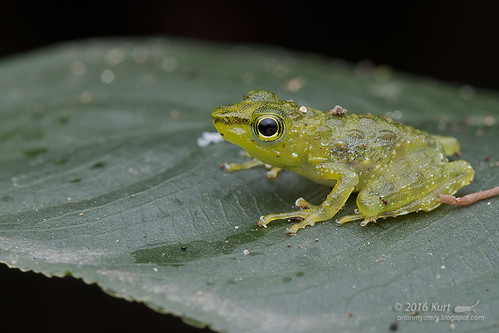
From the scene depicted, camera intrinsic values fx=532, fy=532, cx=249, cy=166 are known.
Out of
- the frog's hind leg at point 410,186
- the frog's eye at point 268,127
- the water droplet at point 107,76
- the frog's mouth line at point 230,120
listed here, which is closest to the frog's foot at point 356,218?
the frog's hind leg at point 410,186

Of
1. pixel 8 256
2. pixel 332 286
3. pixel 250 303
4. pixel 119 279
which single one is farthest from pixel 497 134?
pixel 8 256

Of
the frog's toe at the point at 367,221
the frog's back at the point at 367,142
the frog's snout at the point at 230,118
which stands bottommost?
the frog's toe at the point at 367,221

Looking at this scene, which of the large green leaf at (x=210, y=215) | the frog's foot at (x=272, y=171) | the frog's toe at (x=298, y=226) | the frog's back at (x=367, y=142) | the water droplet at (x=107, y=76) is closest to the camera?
the large green leaf at (x=210, y=215)

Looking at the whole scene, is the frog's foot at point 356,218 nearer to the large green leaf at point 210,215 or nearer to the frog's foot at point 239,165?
the large green leaf at point 210,215

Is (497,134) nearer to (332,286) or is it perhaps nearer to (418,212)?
(418,212)

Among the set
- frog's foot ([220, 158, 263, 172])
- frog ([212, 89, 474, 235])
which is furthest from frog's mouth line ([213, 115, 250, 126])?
frog's foot ([220, 158, 263, 172])

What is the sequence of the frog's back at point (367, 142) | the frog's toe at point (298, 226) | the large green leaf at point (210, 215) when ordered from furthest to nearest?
the frog's back at point (367, 142)
the frog's toe at point (298, 226)
the large green leaf at point (210, 215)

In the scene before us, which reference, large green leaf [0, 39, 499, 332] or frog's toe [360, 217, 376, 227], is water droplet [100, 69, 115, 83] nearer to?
large green leaf [0, 39, 499, 332]
